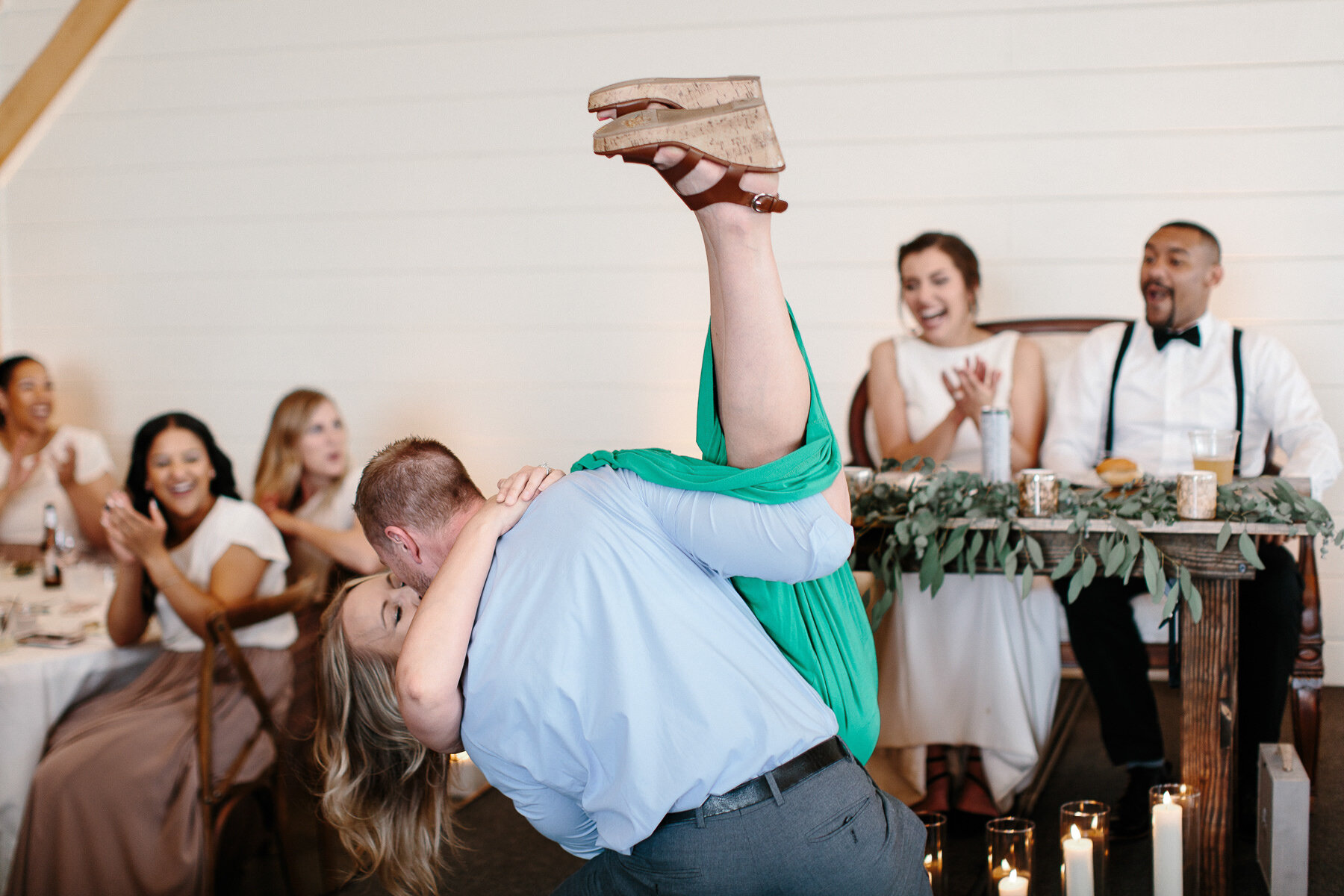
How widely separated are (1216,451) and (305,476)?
2452mm

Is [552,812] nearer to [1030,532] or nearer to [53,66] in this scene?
[1030,532]

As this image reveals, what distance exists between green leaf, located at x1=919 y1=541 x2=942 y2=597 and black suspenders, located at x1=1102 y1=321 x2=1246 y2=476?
1.08 metres

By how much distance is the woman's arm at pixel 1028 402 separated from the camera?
2.96 m

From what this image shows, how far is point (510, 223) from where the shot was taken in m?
3.78

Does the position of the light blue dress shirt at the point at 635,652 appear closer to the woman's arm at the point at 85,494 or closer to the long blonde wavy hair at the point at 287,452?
the long blonde wavy hair at the point at 287,452

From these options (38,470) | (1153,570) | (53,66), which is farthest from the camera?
(53,66)

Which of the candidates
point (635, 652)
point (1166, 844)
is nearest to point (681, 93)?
point (635, 652)

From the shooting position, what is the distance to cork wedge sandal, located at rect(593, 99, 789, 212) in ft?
2.84

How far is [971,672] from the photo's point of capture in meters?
2.37

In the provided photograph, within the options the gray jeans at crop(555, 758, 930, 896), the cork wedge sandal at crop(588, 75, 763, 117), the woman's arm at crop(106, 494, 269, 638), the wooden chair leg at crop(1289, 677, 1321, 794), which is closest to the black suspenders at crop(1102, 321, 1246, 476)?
the wooden chair leg at crop(1289, 677, 1321, 794)

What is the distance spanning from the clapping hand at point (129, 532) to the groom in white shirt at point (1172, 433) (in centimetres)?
211

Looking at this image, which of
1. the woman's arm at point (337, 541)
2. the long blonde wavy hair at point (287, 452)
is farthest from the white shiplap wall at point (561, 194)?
the woman's arm at point (337, 541)

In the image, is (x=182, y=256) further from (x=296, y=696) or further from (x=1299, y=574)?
(x=1299, y=574)

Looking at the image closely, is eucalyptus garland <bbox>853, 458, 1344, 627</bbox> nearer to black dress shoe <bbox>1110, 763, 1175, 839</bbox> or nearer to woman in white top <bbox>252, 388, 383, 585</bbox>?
black dress shoe <bbox>1110, 763, 1175, 839</bbox>
